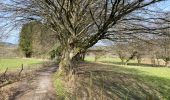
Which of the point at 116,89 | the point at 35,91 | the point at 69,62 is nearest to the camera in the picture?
the point at 35,91

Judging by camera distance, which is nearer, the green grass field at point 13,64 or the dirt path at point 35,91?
the dirt path at point 35,91

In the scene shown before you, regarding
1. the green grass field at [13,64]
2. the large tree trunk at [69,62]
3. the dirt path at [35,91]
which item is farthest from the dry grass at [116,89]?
the green grass field at [13,64]

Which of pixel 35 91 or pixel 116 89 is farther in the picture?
pixel 116 89

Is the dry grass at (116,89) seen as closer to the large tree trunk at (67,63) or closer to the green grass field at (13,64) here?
the large tree trunk at (67,63)

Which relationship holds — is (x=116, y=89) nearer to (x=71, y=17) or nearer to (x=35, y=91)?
(x=71, y=17)

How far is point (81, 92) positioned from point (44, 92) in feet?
7.71

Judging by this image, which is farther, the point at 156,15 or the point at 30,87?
the point at 30,87

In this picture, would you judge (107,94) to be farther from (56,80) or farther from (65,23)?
(65,23)

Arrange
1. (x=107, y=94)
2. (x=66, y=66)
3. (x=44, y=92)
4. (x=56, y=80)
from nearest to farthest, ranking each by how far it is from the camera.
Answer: (x=44, y=92)
(x=107, y=94)
(x=56, y=80)
(x=66, y=66)

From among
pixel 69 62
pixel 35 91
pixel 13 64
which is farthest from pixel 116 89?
pixel 13 64

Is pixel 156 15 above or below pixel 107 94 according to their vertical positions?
above

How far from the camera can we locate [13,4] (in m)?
25.3

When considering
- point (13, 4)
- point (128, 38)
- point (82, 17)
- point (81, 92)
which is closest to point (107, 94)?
point (81, 92)

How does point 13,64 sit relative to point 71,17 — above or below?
below
